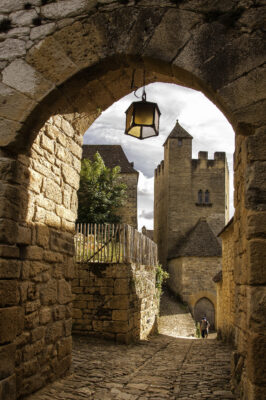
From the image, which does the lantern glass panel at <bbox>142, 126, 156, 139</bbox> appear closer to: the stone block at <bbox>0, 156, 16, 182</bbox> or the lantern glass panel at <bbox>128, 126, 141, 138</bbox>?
the lantern glass panel at <bbox>128, 126, 141, 138</bbox>

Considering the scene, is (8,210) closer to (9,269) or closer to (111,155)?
(9,269)

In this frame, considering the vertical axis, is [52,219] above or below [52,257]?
above

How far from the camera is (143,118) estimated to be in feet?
13.9

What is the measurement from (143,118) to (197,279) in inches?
789

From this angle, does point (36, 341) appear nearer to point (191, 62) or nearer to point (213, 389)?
point (213, 389)

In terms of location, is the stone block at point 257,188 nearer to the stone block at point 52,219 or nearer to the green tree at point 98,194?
the stone block at point 52,219

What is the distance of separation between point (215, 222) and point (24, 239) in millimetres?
26350

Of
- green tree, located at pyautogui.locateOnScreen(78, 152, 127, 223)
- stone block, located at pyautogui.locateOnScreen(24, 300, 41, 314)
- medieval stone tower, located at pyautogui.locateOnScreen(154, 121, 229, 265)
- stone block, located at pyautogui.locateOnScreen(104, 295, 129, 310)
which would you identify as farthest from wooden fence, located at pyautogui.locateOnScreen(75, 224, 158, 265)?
medieval stone tower, located at pyautogui.locateOnScreen(154, 121, 229, 265)

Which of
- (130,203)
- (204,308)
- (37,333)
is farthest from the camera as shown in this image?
(130,203)

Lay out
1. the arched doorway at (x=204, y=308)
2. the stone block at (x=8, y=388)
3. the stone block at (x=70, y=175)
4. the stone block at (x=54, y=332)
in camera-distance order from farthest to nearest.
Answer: the arched doorway at (x=204, y=308) < the stone block at (x=70, y=175) < the stone block at (x=54, y=332) < the stone block at (x=8, y=388)

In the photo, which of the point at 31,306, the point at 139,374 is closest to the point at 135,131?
the point at 31,306

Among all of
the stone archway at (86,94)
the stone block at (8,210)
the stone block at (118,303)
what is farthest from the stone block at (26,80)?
the stone block at (118,303)

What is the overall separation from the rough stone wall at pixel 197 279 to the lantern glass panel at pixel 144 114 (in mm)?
19938

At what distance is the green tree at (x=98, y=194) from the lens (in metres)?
21.1
